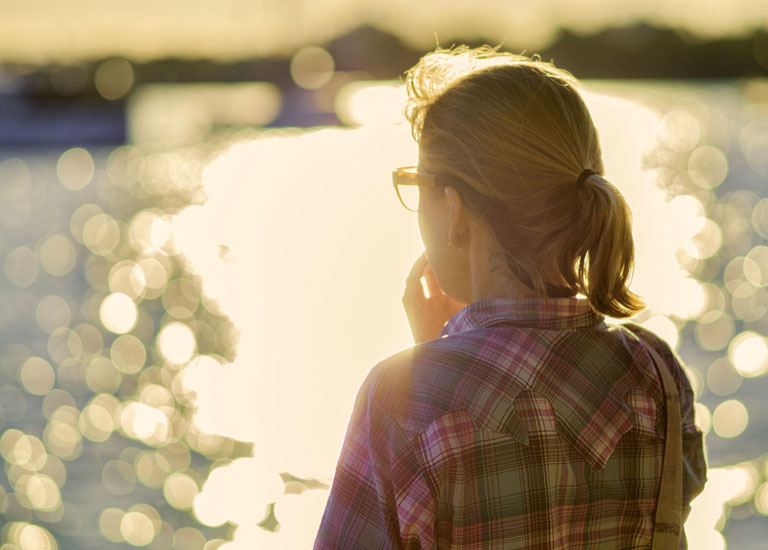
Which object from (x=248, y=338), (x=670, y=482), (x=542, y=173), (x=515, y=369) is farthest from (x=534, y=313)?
(x=248, y=338)

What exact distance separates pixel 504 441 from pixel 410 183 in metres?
0.53

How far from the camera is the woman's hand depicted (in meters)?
2.02

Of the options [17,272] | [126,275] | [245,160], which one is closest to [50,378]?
[126,275]

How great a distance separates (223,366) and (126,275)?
8834 millimetres

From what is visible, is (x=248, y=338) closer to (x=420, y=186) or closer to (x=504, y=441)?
(x=420, y=186)

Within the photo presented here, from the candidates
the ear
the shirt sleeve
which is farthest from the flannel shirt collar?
the shirt sleeve

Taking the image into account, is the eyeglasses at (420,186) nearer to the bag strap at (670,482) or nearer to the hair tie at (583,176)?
the hair tie at (583,176)

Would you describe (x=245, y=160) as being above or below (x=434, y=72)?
above

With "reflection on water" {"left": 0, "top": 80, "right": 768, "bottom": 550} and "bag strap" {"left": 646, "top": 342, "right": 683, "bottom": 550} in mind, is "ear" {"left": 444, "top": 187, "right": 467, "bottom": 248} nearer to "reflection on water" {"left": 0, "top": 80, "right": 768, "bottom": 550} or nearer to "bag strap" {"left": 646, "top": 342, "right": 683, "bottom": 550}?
"reflection on water" {"left": 0, "top": 80, "right": 768, "bottom": 550}

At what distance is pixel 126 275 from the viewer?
20.5m

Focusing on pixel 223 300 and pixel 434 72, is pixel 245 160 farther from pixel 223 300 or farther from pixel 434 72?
pixel 434 72

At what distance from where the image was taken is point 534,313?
1.60m

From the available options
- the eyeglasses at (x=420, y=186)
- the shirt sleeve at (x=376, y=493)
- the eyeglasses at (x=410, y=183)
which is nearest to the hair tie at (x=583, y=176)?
the eyeglasses at (x=420, y=186)

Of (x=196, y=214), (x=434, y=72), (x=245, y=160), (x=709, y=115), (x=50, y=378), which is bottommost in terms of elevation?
(x=50, y=378)
